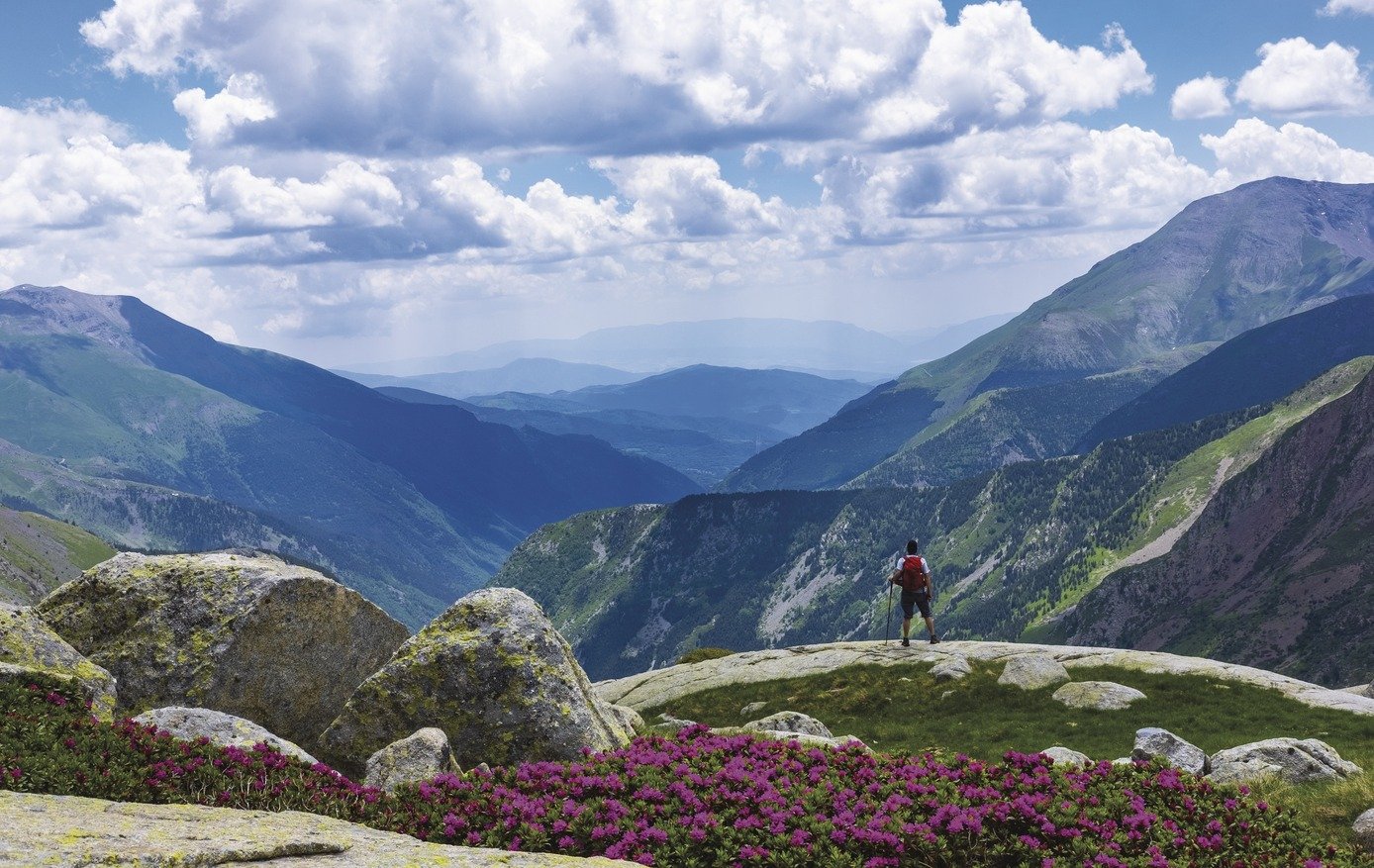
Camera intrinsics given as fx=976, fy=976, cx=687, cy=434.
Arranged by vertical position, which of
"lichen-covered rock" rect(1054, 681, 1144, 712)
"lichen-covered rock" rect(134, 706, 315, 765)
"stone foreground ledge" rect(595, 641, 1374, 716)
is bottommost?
"stone foreground ledge" rect(595, 641, 1374, 716)

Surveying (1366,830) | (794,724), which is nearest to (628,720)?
(794,724)

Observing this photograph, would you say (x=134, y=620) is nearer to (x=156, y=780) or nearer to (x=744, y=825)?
(x=156, y=780)

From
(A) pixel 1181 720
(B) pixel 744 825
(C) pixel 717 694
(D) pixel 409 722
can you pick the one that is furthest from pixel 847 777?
(C) pixel 717 694

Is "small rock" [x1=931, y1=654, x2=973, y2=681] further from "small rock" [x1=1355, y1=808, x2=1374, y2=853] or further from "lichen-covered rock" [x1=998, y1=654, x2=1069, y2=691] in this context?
"small rock" [x1=1355, y1=808, x2=1374, y2=853]

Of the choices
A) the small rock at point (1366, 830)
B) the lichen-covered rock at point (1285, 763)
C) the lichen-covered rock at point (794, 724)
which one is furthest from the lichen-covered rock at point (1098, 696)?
the small rock at point (1366, 830)

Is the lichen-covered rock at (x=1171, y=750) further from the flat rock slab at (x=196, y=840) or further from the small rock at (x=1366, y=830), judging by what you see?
the flat rock slab at (x=196, y=840)

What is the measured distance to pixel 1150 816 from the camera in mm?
16453

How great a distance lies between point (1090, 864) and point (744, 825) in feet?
17.2

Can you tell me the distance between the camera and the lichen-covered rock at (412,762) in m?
19.8

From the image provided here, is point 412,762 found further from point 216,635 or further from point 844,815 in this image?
point 216,635

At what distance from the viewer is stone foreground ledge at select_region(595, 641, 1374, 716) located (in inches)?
1937

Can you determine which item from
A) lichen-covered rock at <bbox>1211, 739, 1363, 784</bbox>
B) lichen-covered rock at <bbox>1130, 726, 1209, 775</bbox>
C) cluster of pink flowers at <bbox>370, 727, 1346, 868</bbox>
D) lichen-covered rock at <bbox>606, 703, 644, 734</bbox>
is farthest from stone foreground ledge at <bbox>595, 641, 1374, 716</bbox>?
cluster of pink flowers at <bbox>370, 727, 1346, 868</bbox>

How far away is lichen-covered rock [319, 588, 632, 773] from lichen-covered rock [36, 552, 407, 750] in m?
3.24

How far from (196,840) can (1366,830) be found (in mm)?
20228
